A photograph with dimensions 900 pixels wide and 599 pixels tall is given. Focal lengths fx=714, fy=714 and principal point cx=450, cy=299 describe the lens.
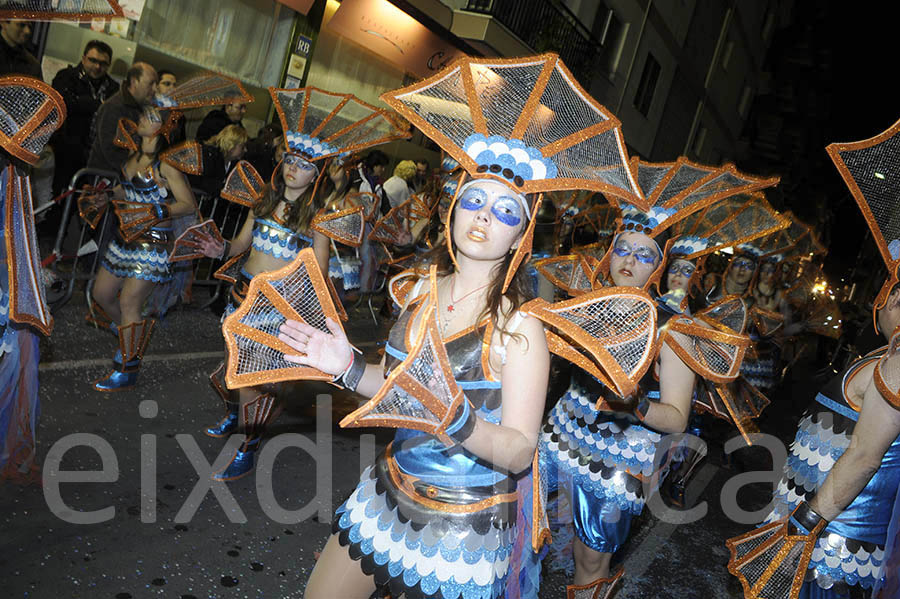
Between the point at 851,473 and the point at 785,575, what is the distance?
522 millimetres

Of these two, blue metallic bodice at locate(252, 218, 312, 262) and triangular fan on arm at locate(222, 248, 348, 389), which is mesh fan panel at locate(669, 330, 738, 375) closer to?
triangular fan on arm at locate(222, 248, 348, 389)

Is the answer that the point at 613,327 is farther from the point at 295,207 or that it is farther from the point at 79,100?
the point at 79,100

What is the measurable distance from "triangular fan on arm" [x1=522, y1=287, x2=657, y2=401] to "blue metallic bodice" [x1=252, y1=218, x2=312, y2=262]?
2819 millimetres

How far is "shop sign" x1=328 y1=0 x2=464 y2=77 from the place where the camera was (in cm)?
1198

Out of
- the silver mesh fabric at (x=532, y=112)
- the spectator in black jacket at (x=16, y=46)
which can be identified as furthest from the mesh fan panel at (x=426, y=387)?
the spectator in black jacket at (x=16, y=46)

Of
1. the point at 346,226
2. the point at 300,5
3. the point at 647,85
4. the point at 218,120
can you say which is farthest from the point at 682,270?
the point at 647,85

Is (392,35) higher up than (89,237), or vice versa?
(392,35)

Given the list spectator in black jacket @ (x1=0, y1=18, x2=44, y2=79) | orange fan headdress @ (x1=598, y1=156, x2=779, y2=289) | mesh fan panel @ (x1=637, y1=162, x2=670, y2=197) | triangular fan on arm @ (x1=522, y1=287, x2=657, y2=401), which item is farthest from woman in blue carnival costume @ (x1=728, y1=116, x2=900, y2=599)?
spectator in black jacket @ (x1=0, y1=18, x2=44, y2=79)

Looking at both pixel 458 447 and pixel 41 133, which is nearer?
pixel 458 447

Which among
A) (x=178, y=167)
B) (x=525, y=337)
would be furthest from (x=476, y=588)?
(x=178, y=167)

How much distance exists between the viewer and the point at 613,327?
2117 mm

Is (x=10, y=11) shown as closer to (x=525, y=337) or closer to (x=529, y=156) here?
(x=529, y=156)

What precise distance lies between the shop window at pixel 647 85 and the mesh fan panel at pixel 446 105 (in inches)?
825

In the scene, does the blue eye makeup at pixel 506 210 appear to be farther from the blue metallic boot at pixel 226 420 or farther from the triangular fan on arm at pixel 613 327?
the blue metallic boot at pixel 226 420
